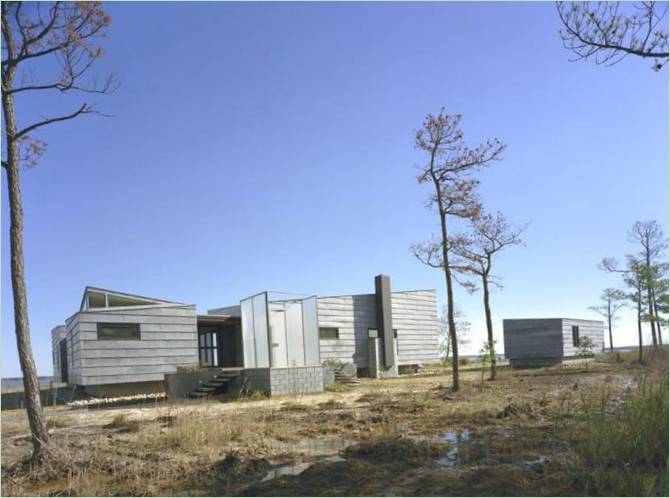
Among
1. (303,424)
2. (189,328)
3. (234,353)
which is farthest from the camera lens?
(234,353)

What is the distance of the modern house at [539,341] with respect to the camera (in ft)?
102

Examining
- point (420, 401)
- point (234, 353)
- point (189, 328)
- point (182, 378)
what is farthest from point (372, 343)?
point (420, 401)

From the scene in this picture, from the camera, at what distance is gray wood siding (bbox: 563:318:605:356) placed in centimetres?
3141

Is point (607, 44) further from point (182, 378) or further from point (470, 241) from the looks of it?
point (182, 378)

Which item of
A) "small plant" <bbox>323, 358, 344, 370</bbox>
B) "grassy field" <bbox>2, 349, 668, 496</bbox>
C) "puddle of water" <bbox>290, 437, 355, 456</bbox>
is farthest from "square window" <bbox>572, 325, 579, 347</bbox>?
"puddle of water" <bbox>290, 437, 355, 456</bbox>

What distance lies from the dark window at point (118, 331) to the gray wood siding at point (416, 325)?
14.4 meters

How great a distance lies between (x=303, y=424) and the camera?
36.8ft

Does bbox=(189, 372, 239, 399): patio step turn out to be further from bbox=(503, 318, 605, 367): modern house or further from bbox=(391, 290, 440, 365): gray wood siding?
bbox=(503, 318, 605, 367): modern house

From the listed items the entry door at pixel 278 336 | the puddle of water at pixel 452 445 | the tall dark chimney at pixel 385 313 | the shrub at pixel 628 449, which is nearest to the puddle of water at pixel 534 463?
the shrub at pixel 628 449

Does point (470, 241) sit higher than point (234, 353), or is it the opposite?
point (470, 241)

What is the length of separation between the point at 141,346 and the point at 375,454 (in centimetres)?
1441

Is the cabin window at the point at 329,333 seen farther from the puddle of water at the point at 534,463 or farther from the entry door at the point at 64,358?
the puddle of water at the point at 534,463

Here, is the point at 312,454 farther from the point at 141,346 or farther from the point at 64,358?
the point at 64,358

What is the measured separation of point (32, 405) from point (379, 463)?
4367mm
